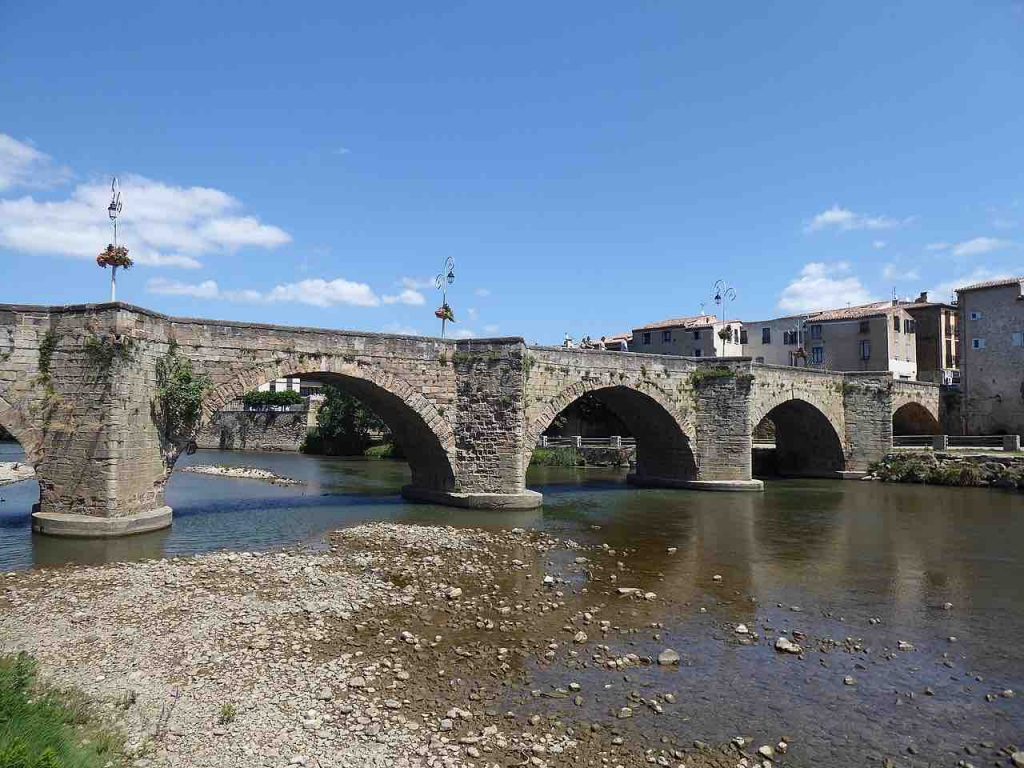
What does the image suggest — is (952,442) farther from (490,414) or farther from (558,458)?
(490,414)

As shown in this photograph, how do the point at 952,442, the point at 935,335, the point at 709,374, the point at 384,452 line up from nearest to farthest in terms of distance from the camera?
1. the point at 709,374
2. the point at 952,442
3. the point at 384,452
4. the point at 935,335

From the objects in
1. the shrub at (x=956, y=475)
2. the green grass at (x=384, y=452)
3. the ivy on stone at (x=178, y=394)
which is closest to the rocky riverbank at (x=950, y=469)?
the shrub at (x=956, y=475)

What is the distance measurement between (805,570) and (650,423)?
16.3 metres

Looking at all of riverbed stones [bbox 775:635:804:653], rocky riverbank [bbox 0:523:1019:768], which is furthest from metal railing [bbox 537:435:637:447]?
riverbed stones [bbox 775:635:804:653]

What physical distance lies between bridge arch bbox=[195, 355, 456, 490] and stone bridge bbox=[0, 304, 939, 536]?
55 millimetres

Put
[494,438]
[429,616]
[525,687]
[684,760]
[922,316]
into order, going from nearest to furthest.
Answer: [684,760] → [525,687] → [429,616] → [494,438] → [922,316]

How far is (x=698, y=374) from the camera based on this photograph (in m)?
30.6

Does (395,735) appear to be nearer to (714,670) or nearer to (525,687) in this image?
(525,687)

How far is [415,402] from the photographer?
22.9 meters

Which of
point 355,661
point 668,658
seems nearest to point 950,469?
point 668,658

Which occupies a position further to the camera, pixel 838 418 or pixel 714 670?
pixel 838 418

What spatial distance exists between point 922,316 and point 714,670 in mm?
64631

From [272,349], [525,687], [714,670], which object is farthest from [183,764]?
[272,349]

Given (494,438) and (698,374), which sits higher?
(698,374)
